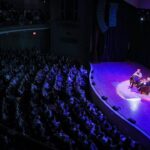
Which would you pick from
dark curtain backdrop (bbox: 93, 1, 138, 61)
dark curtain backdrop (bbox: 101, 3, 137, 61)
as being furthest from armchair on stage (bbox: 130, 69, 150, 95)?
dark curtain backdrop (bbox: 101, 3, 137, 61)

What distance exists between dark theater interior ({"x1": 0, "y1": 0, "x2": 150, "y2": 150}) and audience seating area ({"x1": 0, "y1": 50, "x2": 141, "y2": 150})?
26mm

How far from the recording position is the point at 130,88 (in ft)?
40.5

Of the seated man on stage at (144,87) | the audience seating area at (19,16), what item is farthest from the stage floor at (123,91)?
the audience seating area at (19,16)

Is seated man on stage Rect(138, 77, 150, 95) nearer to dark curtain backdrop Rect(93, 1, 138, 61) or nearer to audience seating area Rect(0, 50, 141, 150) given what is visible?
audience seating area Rect(0, 50, 141, 150)

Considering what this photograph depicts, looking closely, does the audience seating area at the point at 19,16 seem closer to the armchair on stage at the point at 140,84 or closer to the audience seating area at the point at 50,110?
the audience seating area at the point at 50,110

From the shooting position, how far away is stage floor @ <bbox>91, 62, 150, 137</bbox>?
9.82 metres

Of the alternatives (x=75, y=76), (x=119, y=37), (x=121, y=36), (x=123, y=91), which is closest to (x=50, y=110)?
(x=123, y=91)

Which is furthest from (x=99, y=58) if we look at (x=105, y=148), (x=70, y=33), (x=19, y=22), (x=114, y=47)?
(x=105, y=148)

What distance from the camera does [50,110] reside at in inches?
359

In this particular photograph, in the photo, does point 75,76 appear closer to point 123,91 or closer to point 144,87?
point 123,91

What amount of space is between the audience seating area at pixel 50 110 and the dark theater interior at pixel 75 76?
1.0 inches

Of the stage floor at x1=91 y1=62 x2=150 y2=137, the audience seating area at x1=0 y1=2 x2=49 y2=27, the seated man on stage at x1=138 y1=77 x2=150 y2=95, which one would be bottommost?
the stage floor at x1=91 y1=62 x2=150 y2=137

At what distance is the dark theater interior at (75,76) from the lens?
313 inches

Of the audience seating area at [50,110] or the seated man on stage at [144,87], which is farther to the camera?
the seated man on stage at [144,87]
